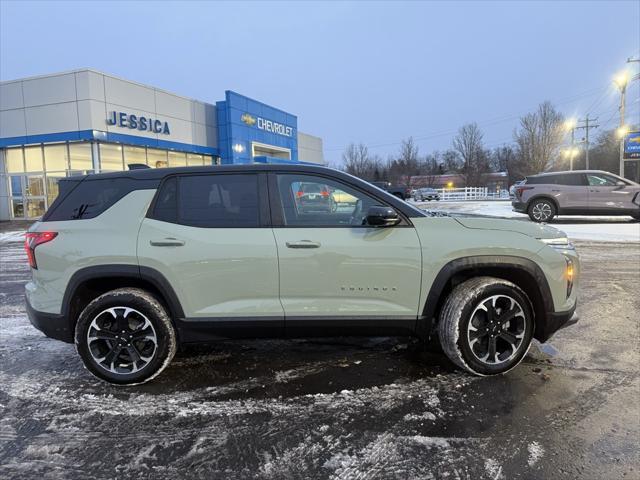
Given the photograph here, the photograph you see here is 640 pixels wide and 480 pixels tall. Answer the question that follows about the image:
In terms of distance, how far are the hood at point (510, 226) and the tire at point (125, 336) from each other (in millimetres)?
2555

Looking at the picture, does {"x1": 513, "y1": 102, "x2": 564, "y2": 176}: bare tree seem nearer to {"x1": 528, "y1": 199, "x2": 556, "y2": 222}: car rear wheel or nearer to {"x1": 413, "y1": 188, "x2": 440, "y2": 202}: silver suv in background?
{"x1": 413, "y1": 188, "x2": 440, "y2": 202}: silver suv in background

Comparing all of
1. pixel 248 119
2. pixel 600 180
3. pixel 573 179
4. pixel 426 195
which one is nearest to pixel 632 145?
pixel 600 180

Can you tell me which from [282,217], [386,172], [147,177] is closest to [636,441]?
[282,217]

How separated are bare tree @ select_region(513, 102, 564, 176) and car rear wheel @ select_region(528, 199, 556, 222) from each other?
110ft

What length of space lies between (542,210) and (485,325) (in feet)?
44.4

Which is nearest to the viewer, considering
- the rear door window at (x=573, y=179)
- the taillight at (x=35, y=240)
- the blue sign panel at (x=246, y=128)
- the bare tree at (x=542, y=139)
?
the taillight at (x=35, y=240)

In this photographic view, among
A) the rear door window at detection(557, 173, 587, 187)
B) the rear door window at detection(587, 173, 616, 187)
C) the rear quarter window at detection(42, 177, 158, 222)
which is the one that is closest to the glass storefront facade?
the rear door window at detection(557, 173, 587, 187)

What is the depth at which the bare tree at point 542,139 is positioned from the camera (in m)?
46.3

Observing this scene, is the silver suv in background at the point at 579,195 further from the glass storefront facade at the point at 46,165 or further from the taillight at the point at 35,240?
the taillight at the point at 35,240

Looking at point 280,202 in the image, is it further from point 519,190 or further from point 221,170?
point 519,190

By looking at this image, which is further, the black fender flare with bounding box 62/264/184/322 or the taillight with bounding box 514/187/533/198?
the taillight with bounding box 514/187/533/198

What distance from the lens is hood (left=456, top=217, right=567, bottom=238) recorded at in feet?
12.1

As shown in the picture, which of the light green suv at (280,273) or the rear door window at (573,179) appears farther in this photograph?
the rear door window at (573,179)

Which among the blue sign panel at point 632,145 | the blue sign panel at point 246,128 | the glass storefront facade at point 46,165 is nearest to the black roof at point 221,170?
the glass storefront facade at point 46,165
